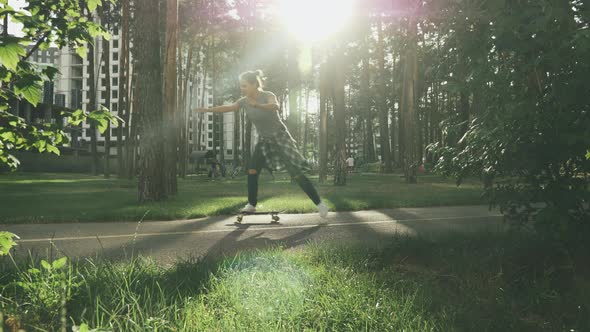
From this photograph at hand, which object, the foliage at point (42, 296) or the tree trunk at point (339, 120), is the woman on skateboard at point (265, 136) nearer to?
the foliage at point (42, 296)

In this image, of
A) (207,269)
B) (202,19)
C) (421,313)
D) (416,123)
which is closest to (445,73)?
(421,313)

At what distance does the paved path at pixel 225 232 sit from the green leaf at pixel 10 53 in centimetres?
244

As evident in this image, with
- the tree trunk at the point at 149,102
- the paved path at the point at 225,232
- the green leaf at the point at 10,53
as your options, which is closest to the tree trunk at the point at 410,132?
the paved path at the point at 225,232

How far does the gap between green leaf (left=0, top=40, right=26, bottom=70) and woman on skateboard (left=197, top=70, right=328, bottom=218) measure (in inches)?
185

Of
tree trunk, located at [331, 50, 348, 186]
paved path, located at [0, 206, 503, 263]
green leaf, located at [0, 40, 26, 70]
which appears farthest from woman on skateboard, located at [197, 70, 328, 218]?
tree trunk, located at [331, 50, 348, 186]

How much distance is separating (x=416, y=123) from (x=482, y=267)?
1861cm

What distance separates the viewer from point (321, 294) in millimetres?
2717

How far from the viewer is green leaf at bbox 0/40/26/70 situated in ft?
6.03

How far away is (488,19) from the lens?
3330 mm

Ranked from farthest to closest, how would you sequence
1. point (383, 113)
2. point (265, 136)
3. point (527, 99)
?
point (383, 113), point (265, 136), point (527, 99)

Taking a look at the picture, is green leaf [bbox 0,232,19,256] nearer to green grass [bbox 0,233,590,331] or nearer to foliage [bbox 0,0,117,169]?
green grass [bbox 0,233,590,331]

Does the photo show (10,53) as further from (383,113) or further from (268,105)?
(383,113)

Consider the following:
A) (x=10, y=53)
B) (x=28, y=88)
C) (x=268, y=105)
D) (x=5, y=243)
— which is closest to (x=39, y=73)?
(x=28, y=88)

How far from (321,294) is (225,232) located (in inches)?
134
